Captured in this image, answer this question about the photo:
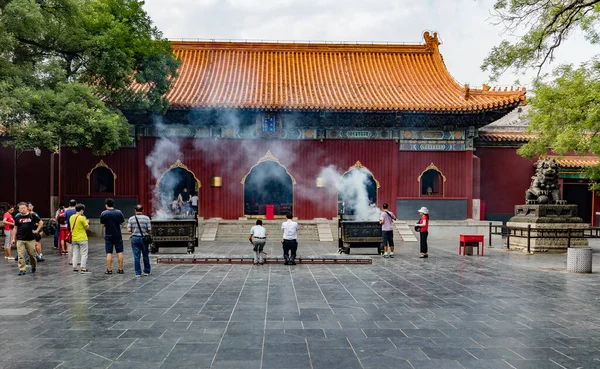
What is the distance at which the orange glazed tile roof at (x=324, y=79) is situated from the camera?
1834 cm

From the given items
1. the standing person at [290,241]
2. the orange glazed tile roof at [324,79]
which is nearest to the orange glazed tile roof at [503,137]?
the orange glazed tile roof at [324,79]

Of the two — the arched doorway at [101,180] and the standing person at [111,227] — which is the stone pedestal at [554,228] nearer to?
the standing person at [111,227]

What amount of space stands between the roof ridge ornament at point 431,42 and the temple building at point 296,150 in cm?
254

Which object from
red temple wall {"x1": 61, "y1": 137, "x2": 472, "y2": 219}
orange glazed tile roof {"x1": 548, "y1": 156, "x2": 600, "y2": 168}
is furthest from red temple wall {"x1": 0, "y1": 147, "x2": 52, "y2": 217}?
orange glazed tile roof {"x1": 548, "y1": 156, "x2": 600, "y2": 168}

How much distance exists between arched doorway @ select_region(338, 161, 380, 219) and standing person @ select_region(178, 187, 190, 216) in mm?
6131

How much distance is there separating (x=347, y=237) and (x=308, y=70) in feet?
35.4

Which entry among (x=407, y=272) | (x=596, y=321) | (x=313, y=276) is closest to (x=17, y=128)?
(x=313, y=276)

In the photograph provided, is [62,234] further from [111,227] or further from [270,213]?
[270,213]

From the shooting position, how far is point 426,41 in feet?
75.4

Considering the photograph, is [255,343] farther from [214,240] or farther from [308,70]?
[308,70]

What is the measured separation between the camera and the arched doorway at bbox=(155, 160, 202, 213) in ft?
64.3

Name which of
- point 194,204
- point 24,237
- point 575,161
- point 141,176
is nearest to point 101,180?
point 141,176

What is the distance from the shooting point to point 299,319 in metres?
6.07

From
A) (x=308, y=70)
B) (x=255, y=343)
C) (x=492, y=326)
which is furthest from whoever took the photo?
(x=308, y=70)
